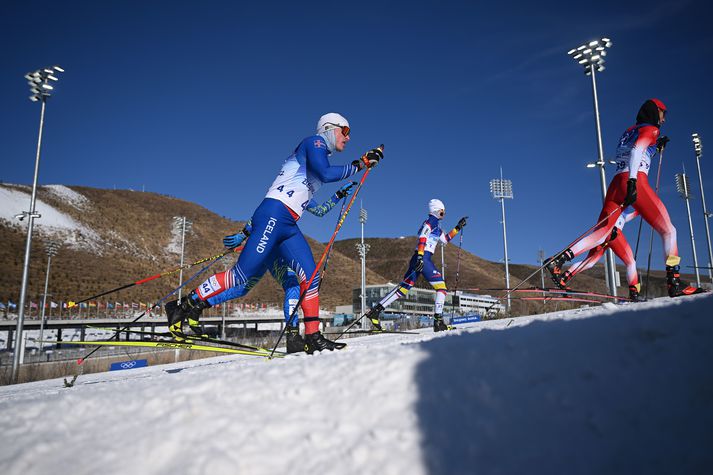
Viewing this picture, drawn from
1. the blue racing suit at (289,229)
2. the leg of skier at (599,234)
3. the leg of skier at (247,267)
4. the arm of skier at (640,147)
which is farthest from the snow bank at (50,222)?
the arm of skier at (640,147)

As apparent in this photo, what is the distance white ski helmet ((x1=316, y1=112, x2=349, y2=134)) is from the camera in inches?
197

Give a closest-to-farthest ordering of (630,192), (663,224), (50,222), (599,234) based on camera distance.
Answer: (630,192) → (663,224) → (599,234) → (50,222)

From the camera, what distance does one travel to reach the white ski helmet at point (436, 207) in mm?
8734

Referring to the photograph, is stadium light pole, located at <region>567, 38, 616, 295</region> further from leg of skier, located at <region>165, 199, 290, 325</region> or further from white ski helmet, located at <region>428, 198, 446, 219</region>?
leg of skier, located at <region>165, 199, 290, 325</region>

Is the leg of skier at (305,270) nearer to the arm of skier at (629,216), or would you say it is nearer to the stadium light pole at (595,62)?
the arm of skier at (629,216)

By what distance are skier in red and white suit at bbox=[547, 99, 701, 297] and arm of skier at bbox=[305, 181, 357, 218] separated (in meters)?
2.92

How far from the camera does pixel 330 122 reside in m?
5.03

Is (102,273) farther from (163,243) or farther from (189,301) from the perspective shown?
(189,301)

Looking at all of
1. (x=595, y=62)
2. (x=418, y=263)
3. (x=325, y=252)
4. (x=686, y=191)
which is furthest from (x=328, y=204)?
(x=686, y=191)

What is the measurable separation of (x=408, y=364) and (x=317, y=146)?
3.21 metres

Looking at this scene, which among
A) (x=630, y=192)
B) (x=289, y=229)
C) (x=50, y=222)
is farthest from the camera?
(x=50, y=222)

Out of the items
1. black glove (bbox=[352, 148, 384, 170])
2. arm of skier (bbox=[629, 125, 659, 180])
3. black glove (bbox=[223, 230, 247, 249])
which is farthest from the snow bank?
arm of skier (bbox=[629, 125, 659, 180])

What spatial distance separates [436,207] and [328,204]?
12.8 ft

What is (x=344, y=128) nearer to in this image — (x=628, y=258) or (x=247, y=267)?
(x=247, y=267)
